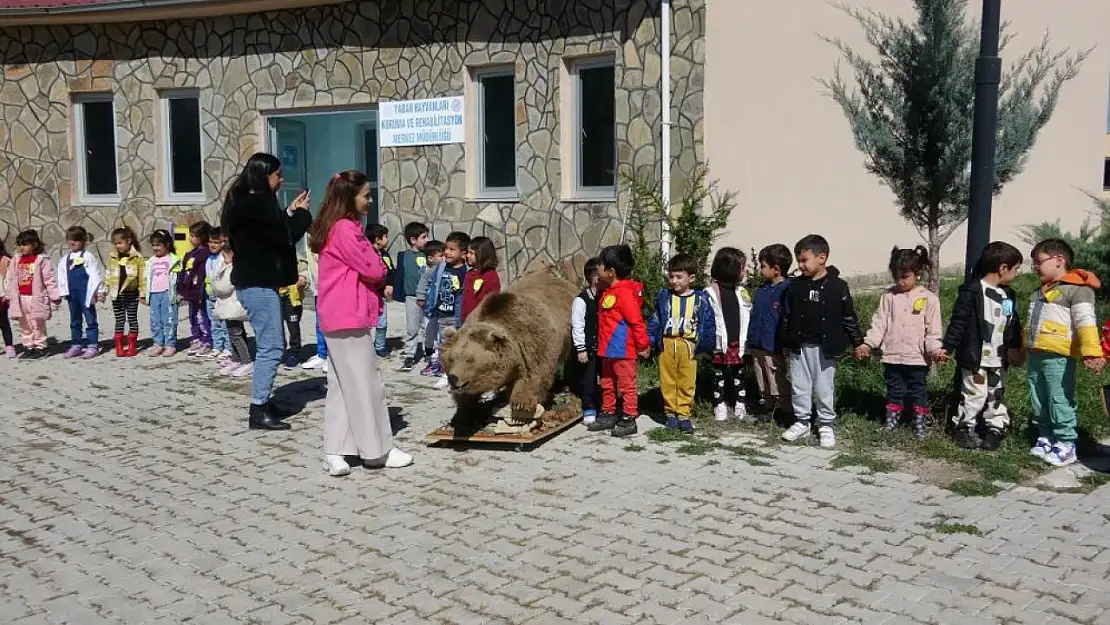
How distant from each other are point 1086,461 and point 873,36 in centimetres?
399

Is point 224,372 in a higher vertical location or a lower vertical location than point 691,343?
lower

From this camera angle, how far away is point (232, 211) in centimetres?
723

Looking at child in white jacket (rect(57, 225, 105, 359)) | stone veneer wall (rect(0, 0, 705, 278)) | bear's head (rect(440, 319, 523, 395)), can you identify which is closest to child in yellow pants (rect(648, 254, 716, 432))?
Answer: bear's head (rect(440, 319, 523, 395))

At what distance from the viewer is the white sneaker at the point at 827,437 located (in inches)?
270

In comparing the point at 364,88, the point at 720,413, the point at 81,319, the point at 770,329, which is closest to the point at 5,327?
the point at 81,319

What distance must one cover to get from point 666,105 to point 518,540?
7.70 meters

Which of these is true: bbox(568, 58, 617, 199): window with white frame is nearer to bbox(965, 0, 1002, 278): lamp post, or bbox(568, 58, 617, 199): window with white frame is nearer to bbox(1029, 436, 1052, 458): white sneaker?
bbox(965, 0, 1002, 278): lamp post

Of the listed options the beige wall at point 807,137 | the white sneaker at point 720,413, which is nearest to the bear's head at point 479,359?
the white sneaker at point 720,413

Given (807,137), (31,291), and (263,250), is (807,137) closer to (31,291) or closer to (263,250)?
(263,250)

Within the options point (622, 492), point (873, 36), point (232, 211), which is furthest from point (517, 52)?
point (622, 492)

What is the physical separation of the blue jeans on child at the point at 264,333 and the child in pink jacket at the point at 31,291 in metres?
4.69

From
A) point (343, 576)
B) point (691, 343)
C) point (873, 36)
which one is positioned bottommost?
point (343, 576)

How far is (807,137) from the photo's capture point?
1316cm

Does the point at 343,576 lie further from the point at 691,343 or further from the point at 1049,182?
the point at 1049,182
